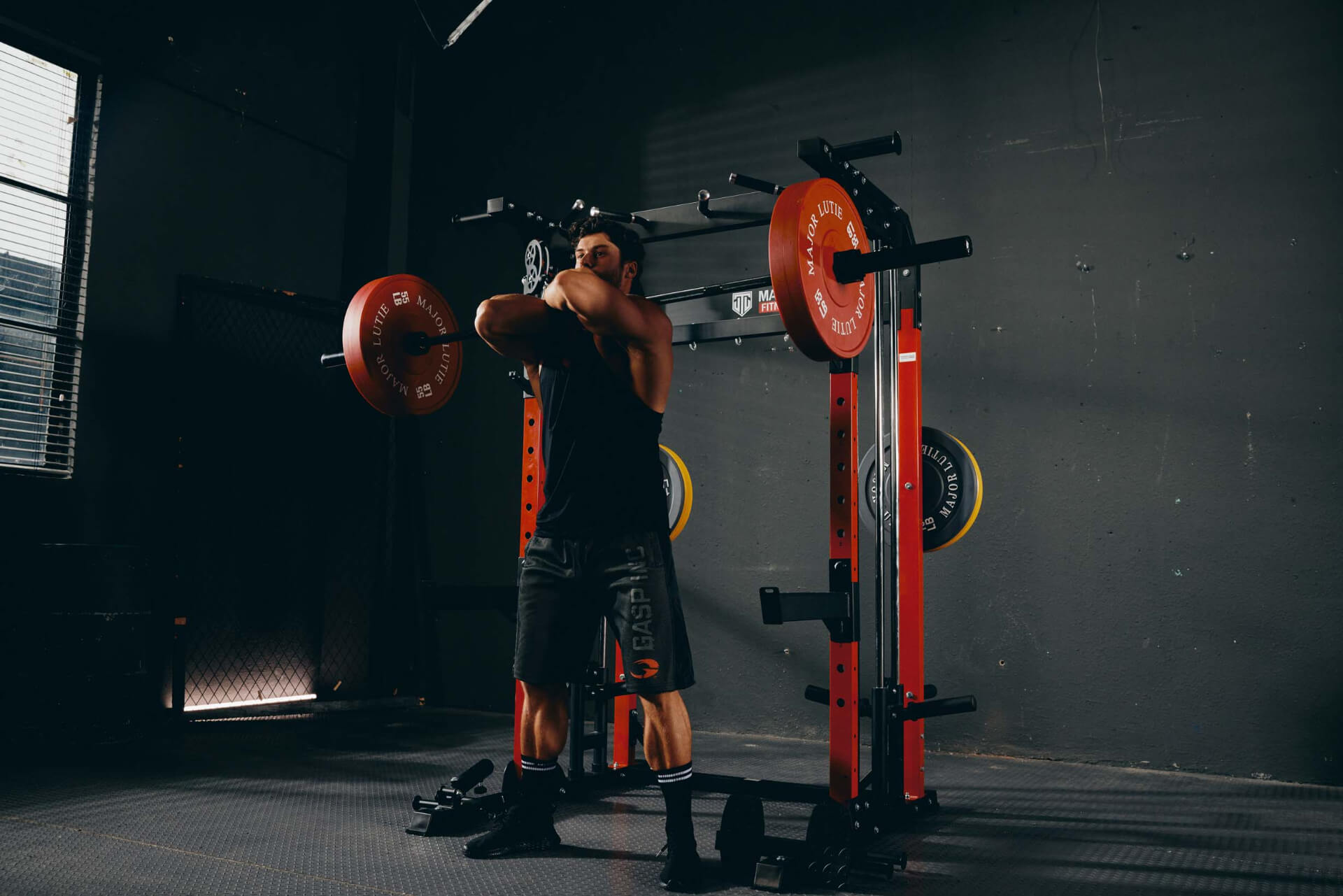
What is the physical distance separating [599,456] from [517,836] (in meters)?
0.93

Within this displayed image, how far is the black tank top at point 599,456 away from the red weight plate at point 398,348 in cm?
94

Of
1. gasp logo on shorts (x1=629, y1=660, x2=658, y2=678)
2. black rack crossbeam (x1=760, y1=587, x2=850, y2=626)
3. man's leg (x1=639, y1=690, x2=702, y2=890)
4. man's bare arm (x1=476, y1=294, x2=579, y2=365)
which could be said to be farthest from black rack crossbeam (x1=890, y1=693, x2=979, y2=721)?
man's bare arm (x1=476, y1=294, x2=579, y2=365)

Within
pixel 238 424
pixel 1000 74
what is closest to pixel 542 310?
pixel 1000 74

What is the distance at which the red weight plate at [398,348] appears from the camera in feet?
9.78

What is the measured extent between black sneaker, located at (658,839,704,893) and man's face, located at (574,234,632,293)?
1.23 m

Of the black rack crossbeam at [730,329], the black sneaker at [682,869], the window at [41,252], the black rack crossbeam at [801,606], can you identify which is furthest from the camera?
the window at [41,252]

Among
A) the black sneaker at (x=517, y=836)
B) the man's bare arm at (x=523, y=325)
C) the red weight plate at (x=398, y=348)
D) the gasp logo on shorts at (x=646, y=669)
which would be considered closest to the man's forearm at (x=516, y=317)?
the man's bare arm at (x=523, y=325)

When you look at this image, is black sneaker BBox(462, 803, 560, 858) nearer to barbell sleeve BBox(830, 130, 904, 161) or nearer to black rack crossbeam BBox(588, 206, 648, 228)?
black rack crossbeam BBox(588, 206, 648, 228)

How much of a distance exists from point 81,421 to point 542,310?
2798 mm

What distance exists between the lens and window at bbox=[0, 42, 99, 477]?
3.91 metres

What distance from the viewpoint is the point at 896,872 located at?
2232 mm

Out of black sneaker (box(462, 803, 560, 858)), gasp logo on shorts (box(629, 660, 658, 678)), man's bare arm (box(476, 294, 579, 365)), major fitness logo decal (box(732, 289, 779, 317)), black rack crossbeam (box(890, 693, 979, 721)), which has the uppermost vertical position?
major fitness logo decal (box(732, 289, 779, 317))

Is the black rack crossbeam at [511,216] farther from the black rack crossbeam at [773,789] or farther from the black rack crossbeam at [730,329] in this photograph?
the black rack crossbeam at [773,789]

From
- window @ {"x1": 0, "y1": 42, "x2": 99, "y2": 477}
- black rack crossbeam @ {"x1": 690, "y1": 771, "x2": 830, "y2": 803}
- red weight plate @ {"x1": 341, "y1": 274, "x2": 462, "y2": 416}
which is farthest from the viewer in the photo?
window @ {"x1": 0, "y1": 42, "x2": 99, "y2": 477}
